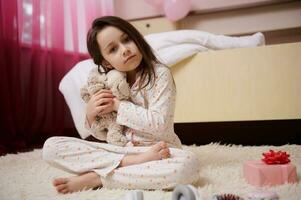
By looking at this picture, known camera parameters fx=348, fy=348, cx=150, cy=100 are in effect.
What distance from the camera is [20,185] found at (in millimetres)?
978

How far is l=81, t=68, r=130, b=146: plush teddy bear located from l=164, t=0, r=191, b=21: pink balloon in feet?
4.85

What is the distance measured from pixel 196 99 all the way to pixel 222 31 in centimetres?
105

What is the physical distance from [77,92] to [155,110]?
2.84 ft

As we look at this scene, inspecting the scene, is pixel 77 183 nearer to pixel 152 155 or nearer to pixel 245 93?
pixel 152 155

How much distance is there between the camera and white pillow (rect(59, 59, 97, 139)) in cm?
169

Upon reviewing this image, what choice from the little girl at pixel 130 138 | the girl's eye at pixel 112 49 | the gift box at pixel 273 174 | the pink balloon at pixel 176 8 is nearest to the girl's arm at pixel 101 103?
the little girl at pixel 130 138

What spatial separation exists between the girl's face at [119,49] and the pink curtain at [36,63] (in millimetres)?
991

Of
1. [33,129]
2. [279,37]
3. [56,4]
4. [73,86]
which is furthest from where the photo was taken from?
[279,37]

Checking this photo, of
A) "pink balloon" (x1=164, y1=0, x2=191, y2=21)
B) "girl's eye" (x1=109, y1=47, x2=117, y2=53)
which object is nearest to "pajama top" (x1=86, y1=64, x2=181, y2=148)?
"girl's eye" (x1=109, y1=47, x2=117, y2=53)

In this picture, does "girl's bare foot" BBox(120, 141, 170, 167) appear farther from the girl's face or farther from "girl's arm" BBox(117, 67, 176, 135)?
the girl's face

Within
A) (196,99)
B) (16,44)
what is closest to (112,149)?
(196,99)

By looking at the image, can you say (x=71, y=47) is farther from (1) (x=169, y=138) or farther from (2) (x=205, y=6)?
(1) (x=169, y=138)

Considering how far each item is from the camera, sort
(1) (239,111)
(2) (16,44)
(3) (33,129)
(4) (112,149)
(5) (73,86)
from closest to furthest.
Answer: (4) (112,149)
(1) (239,111)
(5) (73,86)
(2) (16,44)
(3) (33,129)

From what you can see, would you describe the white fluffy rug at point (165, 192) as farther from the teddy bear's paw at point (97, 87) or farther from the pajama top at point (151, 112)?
the teddy bear's paw at point (97, 87)
